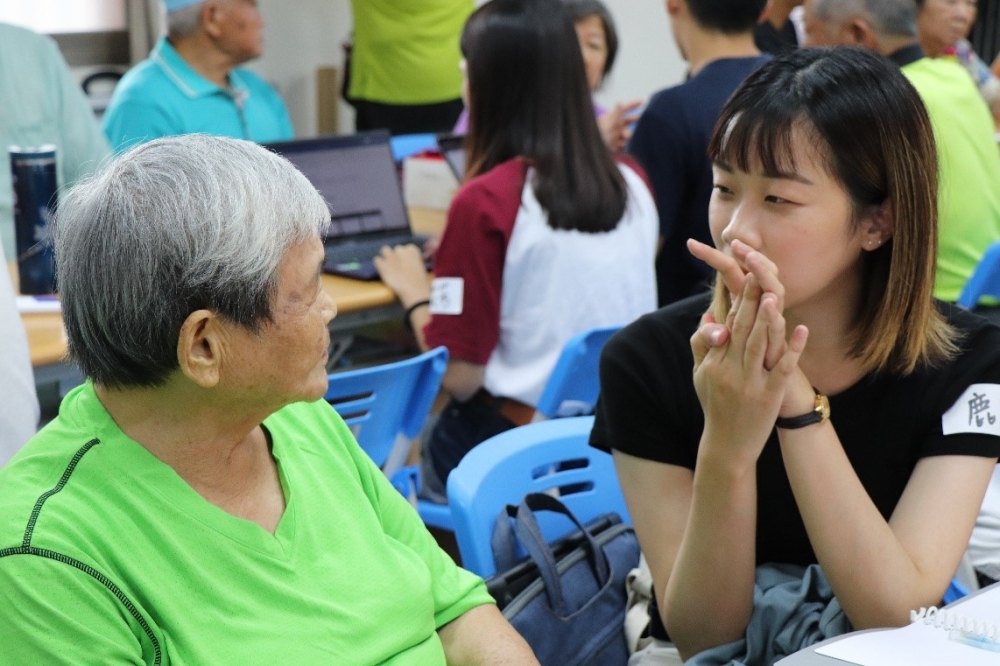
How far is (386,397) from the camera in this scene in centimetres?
233

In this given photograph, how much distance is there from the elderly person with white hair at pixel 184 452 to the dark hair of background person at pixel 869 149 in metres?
0.57

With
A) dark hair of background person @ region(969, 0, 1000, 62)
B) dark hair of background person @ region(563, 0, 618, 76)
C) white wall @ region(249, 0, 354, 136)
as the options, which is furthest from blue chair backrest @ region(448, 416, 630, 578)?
dark hair of background person @ region(969, 0, 1000, 62)

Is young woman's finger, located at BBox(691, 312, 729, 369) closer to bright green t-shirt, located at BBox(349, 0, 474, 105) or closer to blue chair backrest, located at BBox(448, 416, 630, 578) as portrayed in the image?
blue chair backrest, located at BBox(448, 416, 630, 578)

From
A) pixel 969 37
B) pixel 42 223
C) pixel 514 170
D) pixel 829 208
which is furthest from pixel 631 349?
pixel 969 37

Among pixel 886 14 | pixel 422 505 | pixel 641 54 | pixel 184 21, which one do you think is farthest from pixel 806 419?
pixel 641 54

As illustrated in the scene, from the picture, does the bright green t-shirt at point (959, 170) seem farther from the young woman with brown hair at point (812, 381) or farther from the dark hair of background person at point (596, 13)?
the young woman with brown hair at point (812, 381)

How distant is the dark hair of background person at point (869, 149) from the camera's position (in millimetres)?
1503

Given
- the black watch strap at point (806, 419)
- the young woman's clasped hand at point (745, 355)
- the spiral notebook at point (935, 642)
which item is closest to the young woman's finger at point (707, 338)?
the young woman's clasped hand at point (745, 355)

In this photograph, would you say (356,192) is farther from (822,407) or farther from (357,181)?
(822,407)

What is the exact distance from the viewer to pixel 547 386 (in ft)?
8.48

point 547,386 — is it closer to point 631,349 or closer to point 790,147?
point 631,349

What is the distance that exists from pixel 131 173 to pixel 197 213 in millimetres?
89

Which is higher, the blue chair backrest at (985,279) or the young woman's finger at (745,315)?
the young woman's finger at (745,315)

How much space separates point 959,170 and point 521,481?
2.16 m
